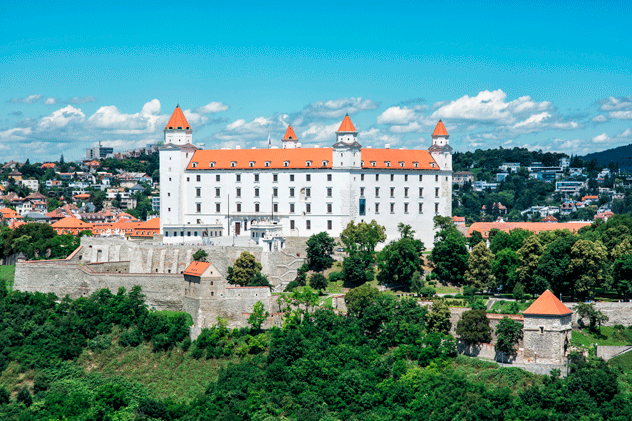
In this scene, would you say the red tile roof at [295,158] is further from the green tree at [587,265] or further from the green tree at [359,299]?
the green tree at [587,265]

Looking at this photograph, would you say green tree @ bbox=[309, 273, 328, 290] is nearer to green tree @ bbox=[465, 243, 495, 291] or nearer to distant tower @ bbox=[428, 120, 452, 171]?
green tree @ bbox=[465, 243, 495, 291]

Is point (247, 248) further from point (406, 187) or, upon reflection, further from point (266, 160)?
point (406, 187)

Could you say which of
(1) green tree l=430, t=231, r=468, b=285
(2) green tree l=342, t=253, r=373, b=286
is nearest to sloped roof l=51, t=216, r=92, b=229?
(2) green tree l=342, t=253, r=373, b=286

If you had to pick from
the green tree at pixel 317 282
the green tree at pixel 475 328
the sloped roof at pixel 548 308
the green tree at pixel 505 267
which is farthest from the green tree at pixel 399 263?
the sloped roof at pixel 548 308

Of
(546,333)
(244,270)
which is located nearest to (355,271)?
(244,270)

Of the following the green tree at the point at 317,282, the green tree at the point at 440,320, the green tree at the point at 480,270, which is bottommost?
the green tree at the point at 440,320

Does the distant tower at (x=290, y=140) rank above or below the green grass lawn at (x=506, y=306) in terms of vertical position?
above

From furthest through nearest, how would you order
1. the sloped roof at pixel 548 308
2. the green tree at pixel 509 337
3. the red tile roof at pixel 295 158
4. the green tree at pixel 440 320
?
1. the red tile roof at pixel 295 158
2. the green tree at pixel 440 320
3. the green tree at pixel 509 337
4. the sloped roof at pixel 548 308
